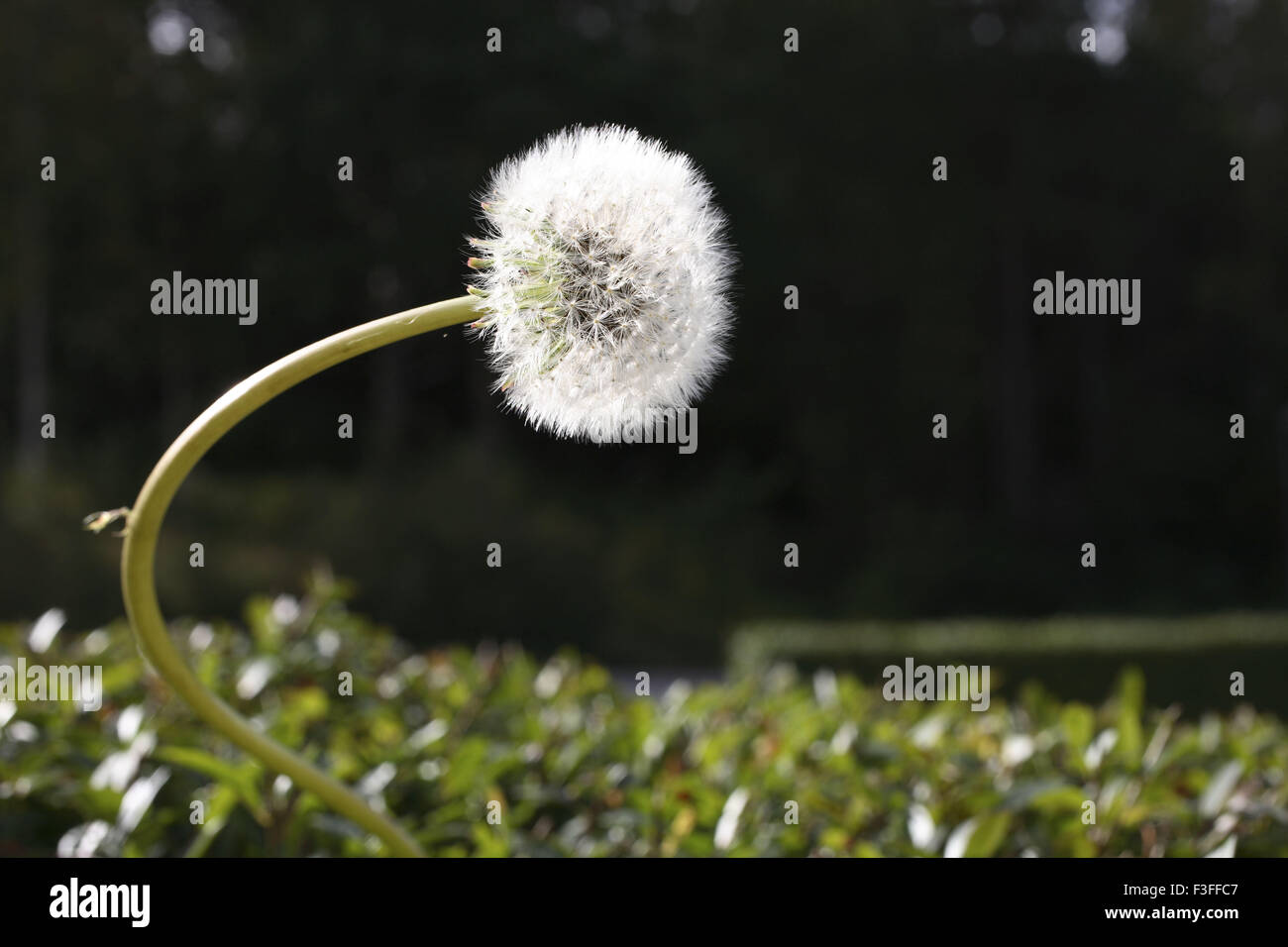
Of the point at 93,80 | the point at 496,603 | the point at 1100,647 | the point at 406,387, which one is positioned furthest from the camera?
the point at 406,387

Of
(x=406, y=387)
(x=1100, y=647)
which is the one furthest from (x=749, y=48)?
(x=1100, y=647)

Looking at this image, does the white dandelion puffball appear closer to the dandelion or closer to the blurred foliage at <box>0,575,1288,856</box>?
the dandelion

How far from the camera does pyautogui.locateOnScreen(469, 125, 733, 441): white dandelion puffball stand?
121cm

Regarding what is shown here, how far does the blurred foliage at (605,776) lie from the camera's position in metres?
1.96

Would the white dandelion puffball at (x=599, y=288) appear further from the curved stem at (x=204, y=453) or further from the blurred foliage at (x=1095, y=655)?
the blurred foliage at (x=1095, y=655)

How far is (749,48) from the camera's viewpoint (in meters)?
23.2

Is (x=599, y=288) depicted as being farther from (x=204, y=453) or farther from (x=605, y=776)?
(x=605, y=776)

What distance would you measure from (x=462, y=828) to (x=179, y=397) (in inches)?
788

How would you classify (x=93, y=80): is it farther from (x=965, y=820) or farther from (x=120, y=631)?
(x=965, y=820)

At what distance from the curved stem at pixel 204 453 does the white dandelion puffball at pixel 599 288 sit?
8 cm
